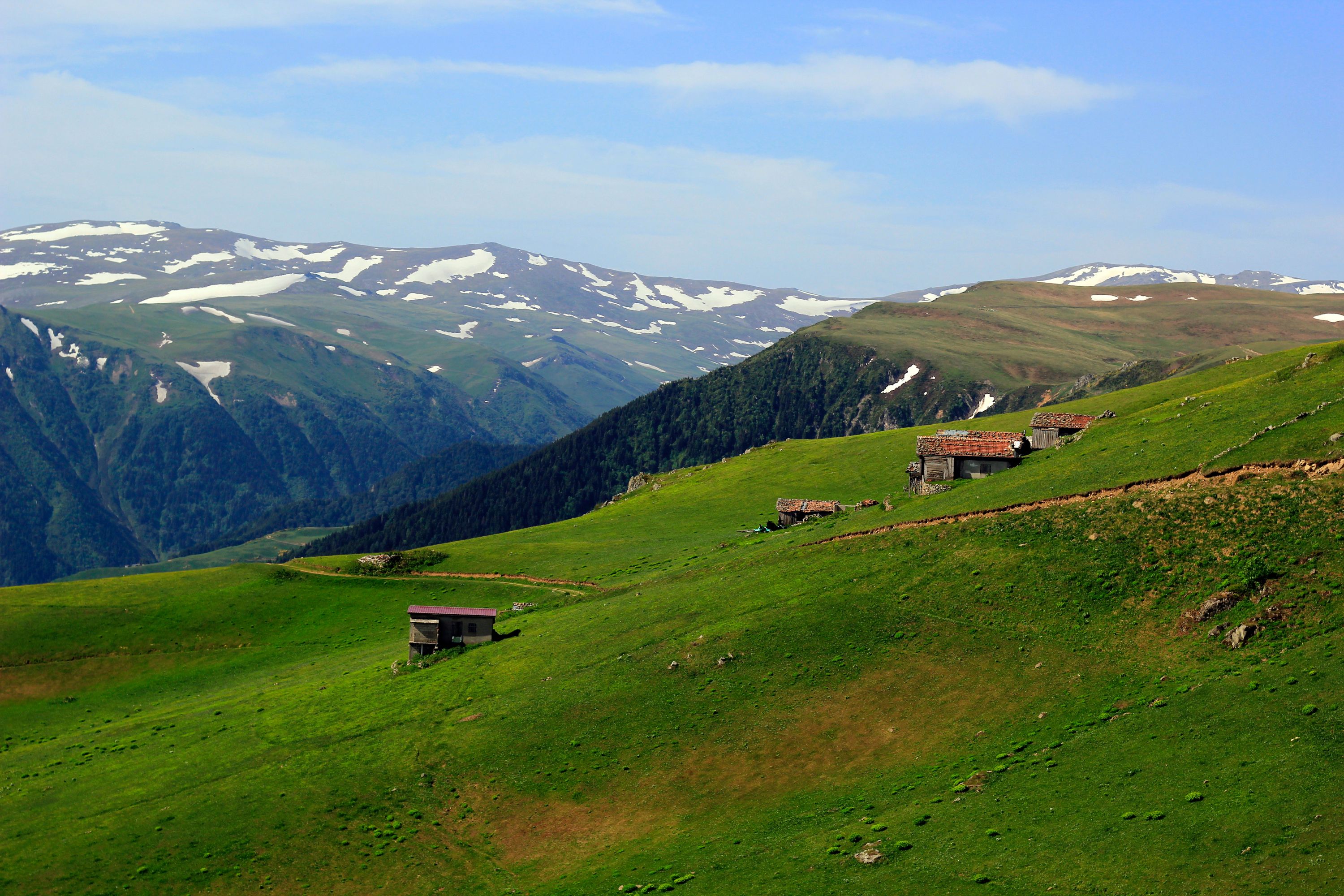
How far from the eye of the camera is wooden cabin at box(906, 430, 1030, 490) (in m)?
84.4

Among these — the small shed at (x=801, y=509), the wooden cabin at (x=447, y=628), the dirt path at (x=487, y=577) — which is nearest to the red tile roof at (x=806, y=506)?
the small shed at (x=801, y=509)

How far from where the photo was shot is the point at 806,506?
9838 cm

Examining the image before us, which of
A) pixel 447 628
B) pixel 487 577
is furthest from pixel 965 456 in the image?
pixel 487 577

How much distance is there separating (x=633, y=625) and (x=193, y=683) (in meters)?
40.5

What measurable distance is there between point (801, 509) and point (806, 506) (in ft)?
1.77

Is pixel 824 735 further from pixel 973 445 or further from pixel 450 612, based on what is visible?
pixel 973 445

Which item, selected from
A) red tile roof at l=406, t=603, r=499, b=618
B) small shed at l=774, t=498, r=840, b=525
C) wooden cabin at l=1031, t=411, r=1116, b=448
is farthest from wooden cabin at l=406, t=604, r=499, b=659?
wooden cabin at l=1031, t=411, r=1116, b=448

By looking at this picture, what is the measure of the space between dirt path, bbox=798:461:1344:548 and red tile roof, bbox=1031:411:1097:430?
30005mm

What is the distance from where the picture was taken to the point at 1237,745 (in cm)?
3866

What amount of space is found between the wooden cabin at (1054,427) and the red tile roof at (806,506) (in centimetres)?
1838

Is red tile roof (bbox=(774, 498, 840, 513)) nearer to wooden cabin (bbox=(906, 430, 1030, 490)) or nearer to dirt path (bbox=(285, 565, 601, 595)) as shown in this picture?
wooden cabin (bbox=(906, 430, 1030, 490))

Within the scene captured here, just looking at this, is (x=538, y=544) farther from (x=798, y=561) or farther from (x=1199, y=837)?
(x=1199, y=837)

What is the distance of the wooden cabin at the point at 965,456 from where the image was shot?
84.4 meters

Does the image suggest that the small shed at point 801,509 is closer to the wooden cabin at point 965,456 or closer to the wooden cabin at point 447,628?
the wooden cabin at point 965,456
